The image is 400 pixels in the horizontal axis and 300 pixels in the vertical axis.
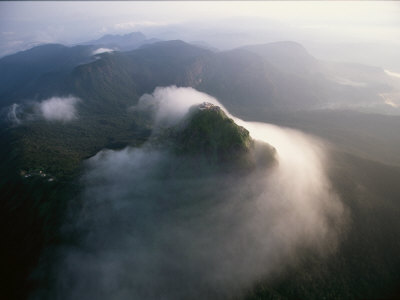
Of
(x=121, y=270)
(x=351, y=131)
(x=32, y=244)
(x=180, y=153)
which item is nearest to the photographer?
(x=121, y=270)

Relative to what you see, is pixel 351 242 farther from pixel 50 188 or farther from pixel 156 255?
pixel 50 188

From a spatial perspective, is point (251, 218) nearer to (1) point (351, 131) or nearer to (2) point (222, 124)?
(2) point (222, 124)

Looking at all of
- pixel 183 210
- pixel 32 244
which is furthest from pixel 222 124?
pixel 32 244

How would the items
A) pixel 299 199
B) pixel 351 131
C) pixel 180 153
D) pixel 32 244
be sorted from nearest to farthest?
pixel 32 244 → pixel 299 199 → pixel 180 153 → pixel 351 131

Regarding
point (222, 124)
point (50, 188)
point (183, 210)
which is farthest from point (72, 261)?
point (222, 124)

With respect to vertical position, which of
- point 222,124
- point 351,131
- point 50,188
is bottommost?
point 351,131

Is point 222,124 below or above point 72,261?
above

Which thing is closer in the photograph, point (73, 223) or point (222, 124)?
point (73, 223)
